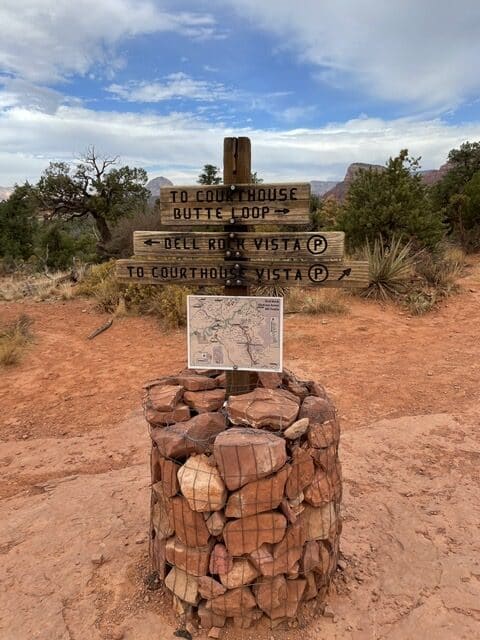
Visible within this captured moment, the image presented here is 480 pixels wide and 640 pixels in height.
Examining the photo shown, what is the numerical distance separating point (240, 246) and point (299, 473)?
1224 millimetres

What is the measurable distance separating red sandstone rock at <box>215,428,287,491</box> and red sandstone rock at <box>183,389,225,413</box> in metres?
0.47

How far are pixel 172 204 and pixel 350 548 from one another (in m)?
2.42

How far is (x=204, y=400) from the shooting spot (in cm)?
271

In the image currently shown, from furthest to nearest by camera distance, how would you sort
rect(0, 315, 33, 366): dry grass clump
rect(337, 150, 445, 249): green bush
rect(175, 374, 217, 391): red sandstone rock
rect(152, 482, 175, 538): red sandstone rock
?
rect(337, 150, 445, 249): green bush < rect(0, 315, 33, 366): dry grass clump < rect(175, 374, 217, 391): red sandstone rock < rect(152, 482, 175, 538): red sandstone rock

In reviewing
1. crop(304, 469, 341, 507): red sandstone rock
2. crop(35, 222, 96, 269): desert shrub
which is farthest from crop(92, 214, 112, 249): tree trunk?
crop(304, 469, 341, 507): red sandstone rock

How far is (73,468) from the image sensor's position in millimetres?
4137

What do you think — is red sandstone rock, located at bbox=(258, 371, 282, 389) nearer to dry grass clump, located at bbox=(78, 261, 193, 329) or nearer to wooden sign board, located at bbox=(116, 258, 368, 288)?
wooden sign board, located at bbox=(116, 258, 368, 288)

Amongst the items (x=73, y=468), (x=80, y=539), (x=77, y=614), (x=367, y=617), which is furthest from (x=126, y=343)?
(x=367, y=617)

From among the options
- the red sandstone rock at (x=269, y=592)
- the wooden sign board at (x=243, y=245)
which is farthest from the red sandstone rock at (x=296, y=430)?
the wooden sign board at (x=243, y=245)

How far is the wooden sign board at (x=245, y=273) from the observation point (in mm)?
2418

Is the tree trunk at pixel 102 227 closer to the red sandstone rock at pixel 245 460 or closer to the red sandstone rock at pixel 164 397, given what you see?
the red sandstone rock at pixel 164 397

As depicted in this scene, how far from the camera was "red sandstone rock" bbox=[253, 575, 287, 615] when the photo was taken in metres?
2.32

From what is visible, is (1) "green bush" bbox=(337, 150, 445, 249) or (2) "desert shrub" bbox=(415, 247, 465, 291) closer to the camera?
(2) "desert shrub" bbox=(415, 247, 465, 291)

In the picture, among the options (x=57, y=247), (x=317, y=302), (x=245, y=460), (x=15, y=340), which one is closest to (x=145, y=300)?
(x=15, y=340)
